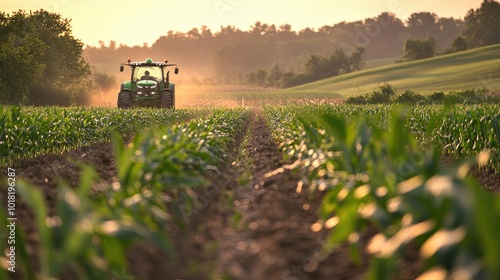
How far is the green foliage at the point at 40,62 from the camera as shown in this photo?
32.7m

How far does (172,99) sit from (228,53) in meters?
109

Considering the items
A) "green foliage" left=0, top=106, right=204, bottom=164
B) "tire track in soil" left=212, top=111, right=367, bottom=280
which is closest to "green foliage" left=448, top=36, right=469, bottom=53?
"green foliage" left=0, top=106, right=204, bottom=164

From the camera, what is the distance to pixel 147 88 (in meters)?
22.6

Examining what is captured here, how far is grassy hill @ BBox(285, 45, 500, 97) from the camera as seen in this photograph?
53834 millimetres

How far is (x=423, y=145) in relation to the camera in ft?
36.3

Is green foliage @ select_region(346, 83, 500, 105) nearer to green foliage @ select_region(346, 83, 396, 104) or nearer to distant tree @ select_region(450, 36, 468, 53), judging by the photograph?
green foliage @ select_region(346, 83, 396, 104)

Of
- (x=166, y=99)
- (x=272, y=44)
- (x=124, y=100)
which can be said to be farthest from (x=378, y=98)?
(x=272, y=44)

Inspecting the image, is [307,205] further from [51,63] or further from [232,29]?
[232,29]

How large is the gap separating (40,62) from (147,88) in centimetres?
2040

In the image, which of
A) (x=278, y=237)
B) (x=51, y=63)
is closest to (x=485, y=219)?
(x=278, y=237)

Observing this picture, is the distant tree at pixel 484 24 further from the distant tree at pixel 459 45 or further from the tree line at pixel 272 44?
the tree line at pixel 272 44

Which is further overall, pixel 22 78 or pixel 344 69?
pixel 344 69

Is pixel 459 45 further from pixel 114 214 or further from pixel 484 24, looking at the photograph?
pixel 114 214

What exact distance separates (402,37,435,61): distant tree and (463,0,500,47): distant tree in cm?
965
